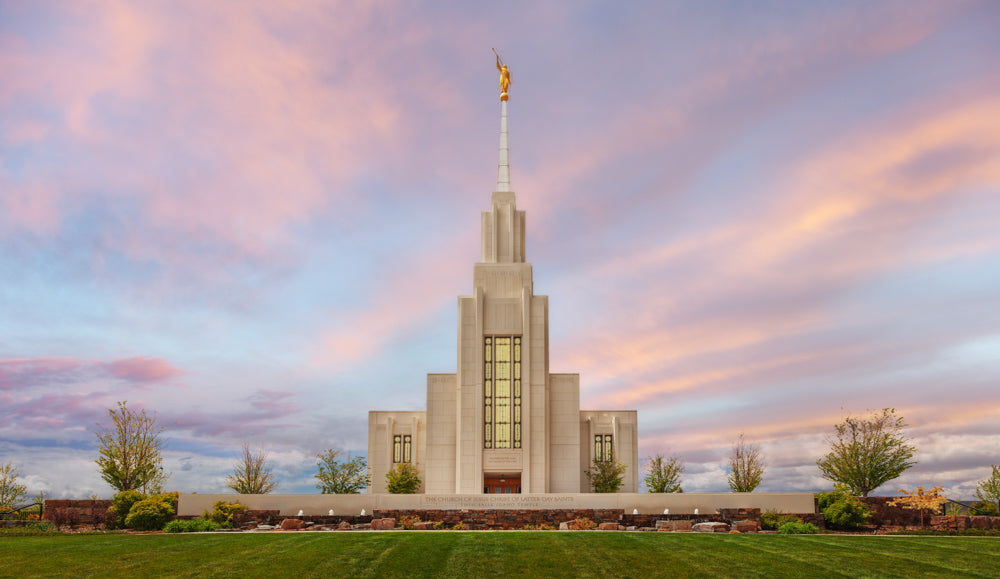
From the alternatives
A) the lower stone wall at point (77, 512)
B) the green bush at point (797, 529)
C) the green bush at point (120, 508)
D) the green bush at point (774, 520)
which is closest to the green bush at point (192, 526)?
the green bush at point (120, 508)

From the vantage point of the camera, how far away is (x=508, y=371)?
2078 inches

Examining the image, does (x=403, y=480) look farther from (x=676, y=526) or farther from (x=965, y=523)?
(x=965, y=523)

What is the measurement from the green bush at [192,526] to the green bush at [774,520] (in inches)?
864

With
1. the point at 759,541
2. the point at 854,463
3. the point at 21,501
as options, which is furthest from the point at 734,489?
the point at 21,501

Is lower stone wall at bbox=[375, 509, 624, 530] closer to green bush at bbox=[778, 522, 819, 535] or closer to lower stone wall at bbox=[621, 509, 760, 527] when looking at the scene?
lower stone wall at bbox=[621, 509, 760, 527]

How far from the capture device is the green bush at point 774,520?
30547 millimetres

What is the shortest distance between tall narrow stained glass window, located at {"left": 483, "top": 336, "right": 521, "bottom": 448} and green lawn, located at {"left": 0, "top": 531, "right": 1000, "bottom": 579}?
2694cm

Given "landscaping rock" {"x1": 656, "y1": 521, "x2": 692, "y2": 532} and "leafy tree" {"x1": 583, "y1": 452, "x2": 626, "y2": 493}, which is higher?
"landscaping rock" {"x1": 656, "y1": 521, "x2": 692, "y2": 532}

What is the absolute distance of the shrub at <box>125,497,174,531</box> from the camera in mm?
29922

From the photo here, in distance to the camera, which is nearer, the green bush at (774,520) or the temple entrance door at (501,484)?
the green bush at (774,520)

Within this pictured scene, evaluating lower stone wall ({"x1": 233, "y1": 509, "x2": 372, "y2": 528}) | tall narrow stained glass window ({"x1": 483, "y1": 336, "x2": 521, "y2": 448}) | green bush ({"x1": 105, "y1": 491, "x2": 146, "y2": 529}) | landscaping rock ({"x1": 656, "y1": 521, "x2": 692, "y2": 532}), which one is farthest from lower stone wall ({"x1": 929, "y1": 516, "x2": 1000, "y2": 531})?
green bush ({"x1": 105, "y1": 491, "x2": 146, "y2": 529})

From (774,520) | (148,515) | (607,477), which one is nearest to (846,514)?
(774,520)

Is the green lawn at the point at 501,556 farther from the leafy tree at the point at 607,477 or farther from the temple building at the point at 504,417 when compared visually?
the leafy tree at the point at 607,477

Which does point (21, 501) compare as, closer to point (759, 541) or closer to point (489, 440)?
point (489, 440)
